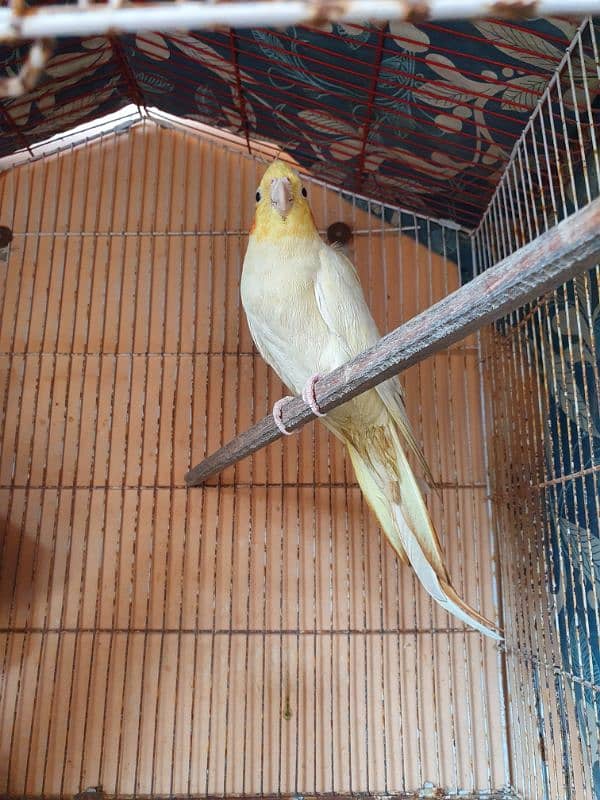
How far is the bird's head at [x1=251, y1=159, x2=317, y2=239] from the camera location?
164cm

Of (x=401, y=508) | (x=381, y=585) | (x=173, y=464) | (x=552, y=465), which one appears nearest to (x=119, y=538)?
(x=173, y=464)

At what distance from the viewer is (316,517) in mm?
2029

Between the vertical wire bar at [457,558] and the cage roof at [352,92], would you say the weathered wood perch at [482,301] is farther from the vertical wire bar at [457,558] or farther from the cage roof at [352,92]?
the vertical wire bar at [457,558]

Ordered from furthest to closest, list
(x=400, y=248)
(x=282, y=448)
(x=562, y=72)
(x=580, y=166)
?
(x=400, y=248) < (x=282, y=448) < (x=580, y=166) < (x=562, y=72)

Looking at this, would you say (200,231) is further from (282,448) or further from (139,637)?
(139,637)

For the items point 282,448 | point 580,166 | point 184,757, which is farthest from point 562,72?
point 184,757

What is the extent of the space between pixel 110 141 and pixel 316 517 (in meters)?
1.50

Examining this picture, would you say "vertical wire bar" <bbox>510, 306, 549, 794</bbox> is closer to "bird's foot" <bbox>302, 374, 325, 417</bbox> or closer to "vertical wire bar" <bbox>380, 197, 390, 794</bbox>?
"vertical wire bar" <bbox>380, 197, 390, 794</bbox>

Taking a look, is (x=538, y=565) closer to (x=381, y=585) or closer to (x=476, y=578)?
(x=476, y=578)

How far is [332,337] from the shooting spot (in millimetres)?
1544

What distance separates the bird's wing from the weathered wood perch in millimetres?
377

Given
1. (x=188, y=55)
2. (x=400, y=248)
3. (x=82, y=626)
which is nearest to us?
(x=188, y=55)

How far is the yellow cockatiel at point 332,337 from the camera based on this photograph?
1536 millimetres

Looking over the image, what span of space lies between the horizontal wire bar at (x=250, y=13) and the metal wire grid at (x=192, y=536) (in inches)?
70.5
